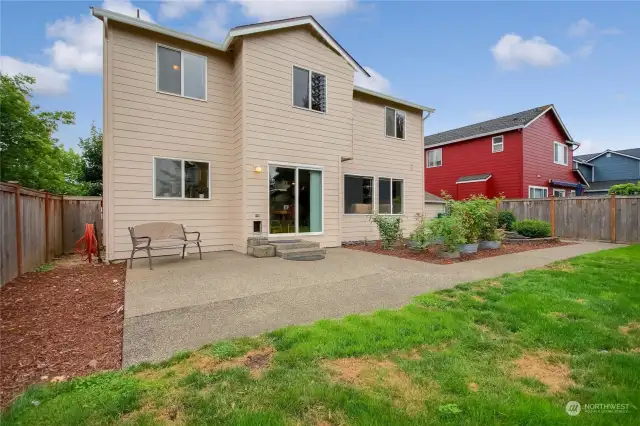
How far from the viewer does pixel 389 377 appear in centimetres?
240

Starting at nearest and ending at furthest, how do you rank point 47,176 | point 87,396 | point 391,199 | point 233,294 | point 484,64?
point 87,396, point 233,294, point 391,199, point 484,64, point 47,176

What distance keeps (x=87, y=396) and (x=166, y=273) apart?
424 cm

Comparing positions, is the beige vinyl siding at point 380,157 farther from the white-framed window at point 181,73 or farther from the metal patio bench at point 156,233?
the metal patio bench at point 156,233

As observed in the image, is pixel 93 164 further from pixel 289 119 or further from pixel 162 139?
pixel 289 119

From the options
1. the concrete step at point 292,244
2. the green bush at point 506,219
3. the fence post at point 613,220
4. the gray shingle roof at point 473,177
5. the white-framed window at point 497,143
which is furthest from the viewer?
the gray shingle roof at point 473,177

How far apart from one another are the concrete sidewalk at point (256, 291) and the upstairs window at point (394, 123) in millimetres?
6500

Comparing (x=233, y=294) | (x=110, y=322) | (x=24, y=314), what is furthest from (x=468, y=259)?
(x=24, y=314)

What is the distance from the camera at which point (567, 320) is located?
3.60 m

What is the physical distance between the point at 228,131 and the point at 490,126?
58.6 ft

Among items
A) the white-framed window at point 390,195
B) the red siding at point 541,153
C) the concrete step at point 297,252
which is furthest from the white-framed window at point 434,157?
the concrete step at point 297,252

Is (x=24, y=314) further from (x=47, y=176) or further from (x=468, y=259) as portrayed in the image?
(x=47, y=176)

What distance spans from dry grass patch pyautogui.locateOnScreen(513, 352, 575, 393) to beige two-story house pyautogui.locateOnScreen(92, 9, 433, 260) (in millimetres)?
7026

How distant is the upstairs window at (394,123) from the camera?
12.7 meters

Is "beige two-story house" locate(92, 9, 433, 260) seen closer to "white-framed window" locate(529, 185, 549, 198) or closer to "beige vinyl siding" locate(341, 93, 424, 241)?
"beige vinyl siding" locate(341, 93, 424, 241)
